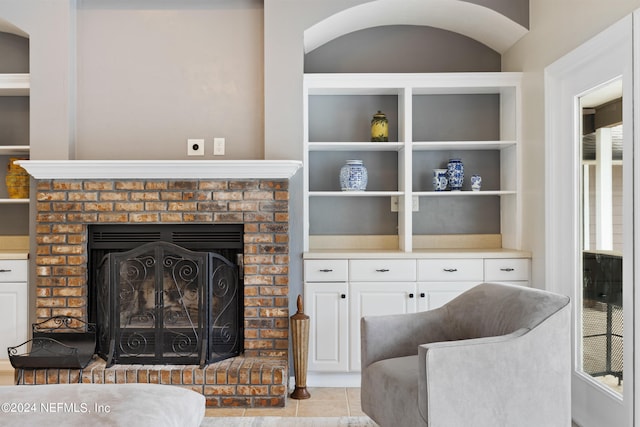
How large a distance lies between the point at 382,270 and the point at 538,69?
5.17 ft

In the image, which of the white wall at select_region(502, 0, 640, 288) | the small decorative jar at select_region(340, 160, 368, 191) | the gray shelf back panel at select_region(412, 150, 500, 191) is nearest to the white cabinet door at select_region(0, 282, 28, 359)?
the small decorative jar at select_region(340, 160, 368, 191)

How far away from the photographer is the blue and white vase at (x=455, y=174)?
3.64 m

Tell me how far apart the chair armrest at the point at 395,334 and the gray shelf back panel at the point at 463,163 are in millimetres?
1457

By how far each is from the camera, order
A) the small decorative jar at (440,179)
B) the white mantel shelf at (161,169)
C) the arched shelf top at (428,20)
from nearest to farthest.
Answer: the white mantel shelf at (161,169) → the arched shelf top at (428,20) → the small decorative jar at (440,179)

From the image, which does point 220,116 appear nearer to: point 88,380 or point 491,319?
point 88,380

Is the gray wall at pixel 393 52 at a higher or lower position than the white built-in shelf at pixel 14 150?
higher

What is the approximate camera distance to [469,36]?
3.87 metres

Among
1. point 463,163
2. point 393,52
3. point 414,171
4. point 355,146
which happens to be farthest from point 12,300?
point 463,163

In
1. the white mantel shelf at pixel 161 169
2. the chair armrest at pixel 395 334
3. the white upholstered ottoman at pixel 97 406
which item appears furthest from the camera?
the white mantel shelf at pixel 161 169

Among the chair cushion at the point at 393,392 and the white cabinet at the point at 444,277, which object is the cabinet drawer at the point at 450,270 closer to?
the white cabinet at the point at 444,277

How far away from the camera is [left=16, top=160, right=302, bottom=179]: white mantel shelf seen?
3.18 metres

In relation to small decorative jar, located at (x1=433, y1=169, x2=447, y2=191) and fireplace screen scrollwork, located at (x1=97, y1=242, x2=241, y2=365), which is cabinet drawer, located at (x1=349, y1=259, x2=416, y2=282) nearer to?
small decorative jar, located at (x1=433, y1=169, x2=447, y2=191)

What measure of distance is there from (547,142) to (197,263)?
2216 millimetres

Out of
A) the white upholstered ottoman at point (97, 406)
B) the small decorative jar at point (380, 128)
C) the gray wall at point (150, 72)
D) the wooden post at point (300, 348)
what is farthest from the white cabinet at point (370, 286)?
the white upholstered ottoman at point (97, 406)
